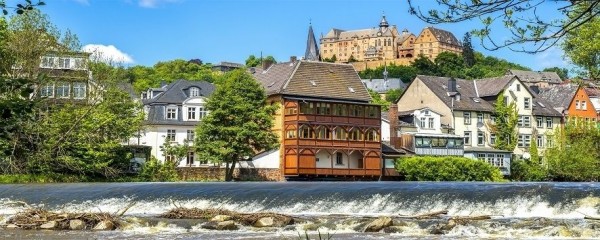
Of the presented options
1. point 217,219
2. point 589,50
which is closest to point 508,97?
point 589,50

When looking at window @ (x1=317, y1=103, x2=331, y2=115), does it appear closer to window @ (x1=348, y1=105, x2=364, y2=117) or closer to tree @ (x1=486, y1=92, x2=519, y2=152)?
window @ (x1=348, y1=105, x2=364, y2=117)

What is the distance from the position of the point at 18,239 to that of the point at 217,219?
6.06 metres

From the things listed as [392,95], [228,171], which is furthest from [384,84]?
[228,171]

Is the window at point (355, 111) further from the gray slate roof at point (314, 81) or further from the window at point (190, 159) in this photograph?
the window at point (190, 159)

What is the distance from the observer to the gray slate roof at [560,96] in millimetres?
86750

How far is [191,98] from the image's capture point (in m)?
70.8

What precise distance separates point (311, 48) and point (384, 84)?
72.5 ft

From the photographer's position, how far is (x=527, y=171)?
7312cm

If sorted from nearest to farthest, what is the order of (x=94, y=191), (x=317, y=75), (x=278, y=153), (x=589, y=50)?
(x=94, y=191) < (x=589, y=50) < (x=278, y=153) < (x=317, y=75)

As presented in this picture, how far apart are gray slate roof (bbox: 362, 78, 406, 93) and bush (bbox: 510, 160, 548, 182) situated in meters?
85.3

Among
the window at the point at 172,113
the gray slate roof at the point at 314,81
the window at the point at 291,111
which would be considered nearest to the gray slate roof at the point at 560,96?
the gray slate roof at the point at 314,81

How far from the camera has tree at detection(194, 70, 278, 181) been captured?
191 ft

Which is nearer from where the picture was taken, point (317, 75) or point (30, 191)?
point (30, 191)

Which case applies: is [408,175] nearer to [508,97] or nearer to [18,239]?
[508,97]
